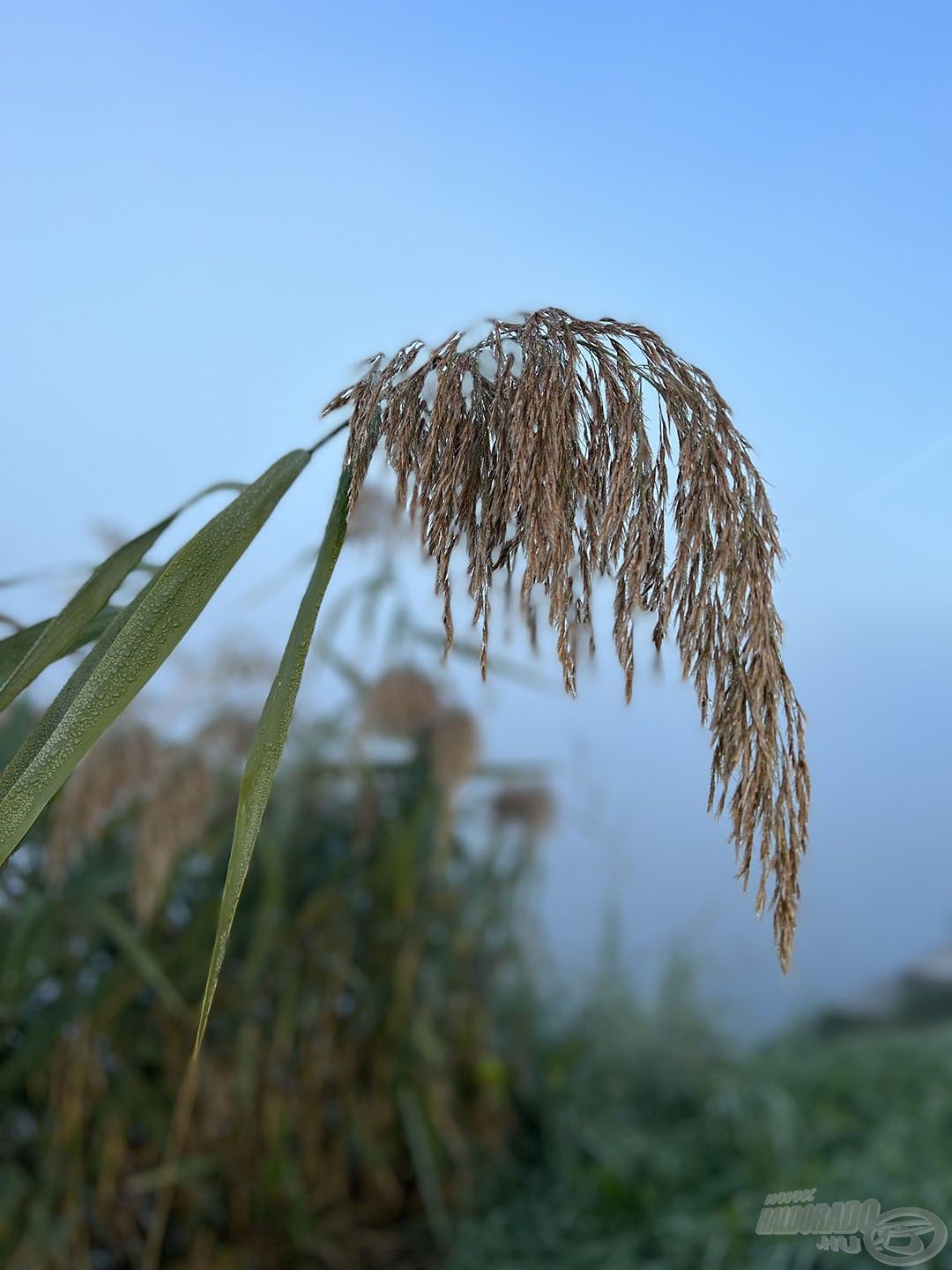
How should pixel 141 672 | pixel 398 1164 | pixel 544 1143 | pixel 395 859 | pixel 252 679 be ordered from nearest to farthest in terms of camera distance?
pixel 141 672 → pixel 252 679 → pixel 395 859 → pixel 398 1164 → pixel 544 1143

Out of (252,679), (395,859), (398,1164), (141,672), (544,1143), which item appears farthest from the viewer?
(544,1143)

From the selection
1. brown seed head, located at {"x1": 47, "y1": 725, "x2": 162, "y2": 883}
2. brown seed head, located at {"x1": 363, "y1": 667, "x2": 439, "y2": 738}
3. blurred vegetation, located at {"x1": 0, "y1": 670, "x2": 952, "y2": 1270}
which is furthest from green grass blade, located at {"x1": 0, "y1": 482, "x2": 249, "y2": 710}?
brown seed head, located at {"x1": 363, "y1": 667, "x2": 439, "y2": 738}

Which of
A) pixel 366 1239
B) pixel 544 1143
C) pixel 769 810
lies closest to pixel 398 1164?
pixel 366 1239

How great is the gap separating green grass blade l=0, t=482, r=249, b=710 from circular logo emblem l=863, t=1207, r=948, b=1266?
1385 mm

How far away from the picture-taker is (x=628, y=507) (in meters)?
0.49

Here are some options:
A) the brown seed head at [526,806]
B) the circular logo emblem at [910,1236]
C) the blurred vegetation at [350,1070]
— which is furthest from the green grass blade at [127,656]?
the brown seed head at [526,806]

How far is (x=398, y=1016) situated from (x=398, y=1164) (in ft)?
1.00

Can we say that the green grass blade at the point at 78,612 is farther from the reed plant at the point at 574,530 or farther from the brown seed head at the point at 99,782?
the brown seed head at the point at 99,782

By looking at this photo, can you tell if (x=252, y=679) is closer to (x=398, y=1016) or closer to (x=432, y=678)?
(x=432, y=678)

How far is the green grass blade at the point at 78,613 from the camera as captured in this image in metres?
0.50

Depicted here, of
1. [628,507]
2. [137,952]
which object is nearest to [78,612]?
[628,507]

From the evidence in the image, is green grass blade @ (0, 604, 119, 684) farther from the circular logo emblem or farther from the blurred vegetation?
the circular logo emblem

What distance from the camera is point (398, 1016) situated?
6.39 feet

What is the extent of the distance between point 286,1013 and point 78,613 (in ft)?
4.84
